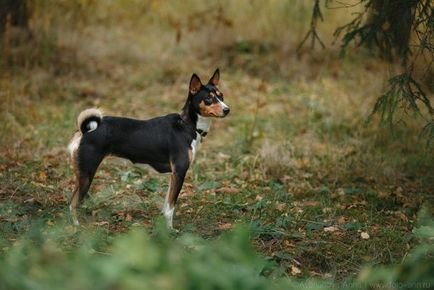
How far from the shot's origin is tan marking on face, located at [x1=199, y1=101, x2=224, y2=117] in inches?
226

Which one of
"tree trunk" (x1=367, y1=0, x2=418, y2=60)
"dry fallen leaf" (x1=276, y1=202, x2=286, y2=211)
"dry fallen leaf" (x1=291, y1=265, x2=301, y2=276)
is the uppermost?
"tree trunk" (x1=367, y1=0, x2=418, y2=60)

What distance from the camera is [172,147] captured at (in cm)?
577

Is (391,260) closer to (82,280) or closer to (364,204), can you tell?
(364,204)

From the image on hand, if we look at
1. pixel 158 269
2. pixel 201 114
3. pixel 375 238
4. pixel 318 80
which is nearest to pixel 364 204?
pixel 375 238

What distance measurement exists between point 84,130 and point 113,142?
0.93 ft

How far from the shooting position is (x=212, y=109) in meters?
5.77

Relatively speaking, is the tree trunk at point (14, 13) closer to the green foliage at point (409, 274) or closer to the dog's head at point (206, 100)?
the dog's head at point (206, 100)

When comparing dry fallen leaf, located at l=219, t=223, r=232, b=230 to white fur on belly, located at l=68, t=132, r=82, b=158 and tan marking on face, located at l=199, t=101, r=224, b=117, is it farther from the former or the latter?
white fur on belly, located at l=68, t=132, r=82, b=158

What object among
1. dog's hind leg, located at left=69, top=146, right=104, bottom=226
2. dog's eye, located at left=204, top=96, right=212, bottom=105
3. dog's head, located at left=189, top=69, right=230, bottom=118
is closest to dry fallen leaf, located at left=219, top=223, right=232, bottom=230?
dog's head, located at left=189, top=69, right=230, bottom=118

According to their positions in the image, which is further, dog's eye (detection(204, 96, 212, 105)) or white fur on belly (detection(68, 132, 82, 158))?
dog's eye (detection(204, 96, 212, 105))

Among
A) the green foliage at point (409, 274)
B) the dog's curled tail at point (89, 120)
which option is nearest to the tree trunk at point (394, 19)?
the green foliage at point (409, 274)

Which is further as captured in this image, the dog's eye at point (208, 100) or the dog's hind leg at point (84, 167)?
the dog's eye at point (208, 100)

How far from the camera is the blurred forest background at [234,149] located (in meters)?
3.76

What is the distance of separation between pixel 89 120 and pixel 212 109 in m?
1.15
